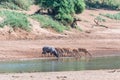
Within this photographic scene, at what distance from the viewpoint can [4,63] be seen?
2578 cm

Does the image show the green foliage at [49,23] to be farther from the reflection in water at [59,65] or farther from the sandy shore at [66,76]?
the sandy shore at [66,76]

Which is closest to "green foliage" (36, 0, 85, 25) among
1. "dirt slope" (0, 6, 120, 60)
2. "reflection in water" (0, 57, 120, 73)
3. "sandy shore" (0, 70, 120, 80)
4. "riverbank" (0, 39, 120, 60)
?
"dirt slope" (0, 6, 120, 60)

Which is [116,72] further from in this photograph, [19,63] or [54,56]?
[54,56]

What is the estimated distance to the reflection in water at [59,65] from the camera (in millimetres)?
23203

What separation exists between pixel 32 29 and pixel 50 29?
2258 mm

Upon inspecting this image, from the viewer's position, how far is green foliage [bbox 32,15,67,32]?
37.3 metres

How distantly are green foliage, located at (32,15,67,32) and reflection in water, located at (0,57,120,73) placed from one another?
9.12m

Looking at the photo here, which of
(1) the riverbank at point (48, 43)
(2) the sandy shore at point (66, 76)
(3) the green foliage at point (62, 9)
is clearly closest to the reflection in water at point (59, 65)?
(1) the riverbank at point (48, 43)

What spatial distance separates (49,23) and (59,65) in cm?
1311

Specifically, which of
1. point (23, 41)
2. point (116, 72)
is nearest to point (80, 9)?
point (23, 41)

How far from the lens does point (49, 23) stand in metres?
37.8

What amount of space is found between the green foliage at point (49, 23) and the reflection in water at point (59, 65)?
9.12 metres

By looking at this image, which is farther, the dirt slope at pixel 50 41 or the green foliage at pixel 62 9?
the green foliage at pixel 62 9

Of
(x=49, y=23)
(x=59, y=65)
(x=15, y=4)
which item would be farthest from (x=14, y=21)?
(x=15, y=4)
